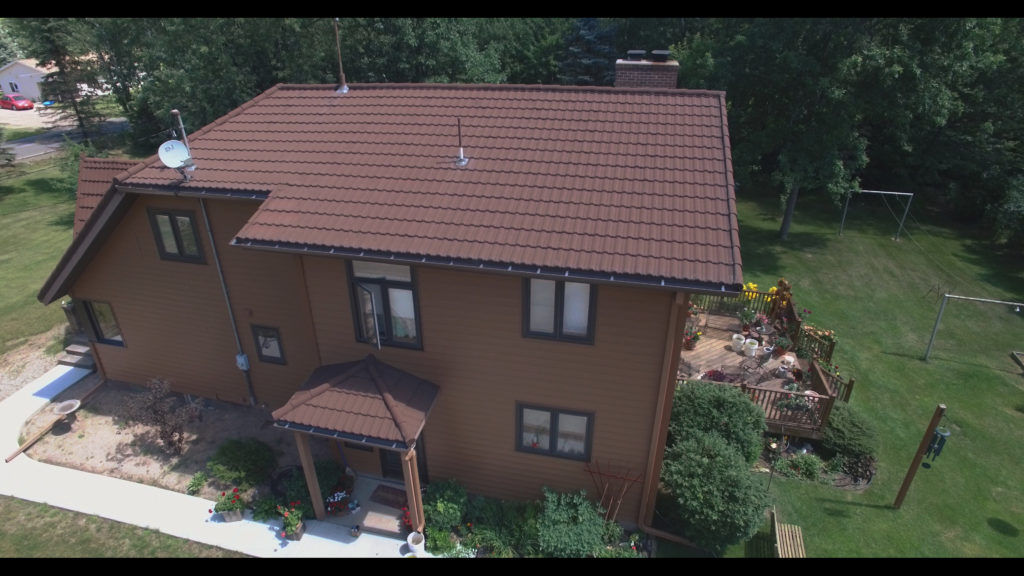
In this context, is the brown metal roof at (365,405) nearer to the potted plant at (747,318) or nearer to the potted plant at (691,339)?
the potted plant at (691,339)

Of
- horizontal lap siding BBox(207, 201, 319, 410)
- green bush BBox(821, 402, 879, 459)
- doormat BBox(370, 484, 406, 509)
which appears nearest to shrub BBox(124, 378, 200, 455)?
horizontal lap siding BBox(207, 201, 319, 410)

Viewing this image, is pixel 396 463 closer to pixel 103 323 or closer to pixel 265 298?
pixel 265 298

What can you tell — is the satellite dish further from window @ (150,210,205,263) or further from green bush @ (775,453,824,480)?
green bush @ (775,453,824,480)

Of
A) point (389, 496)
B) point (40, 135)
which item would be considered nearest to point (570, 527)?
point (389, 496)

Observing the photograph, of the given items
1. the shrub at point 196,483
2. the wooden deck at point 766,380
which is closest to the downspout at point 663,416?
the wooden deck at point 766,380
